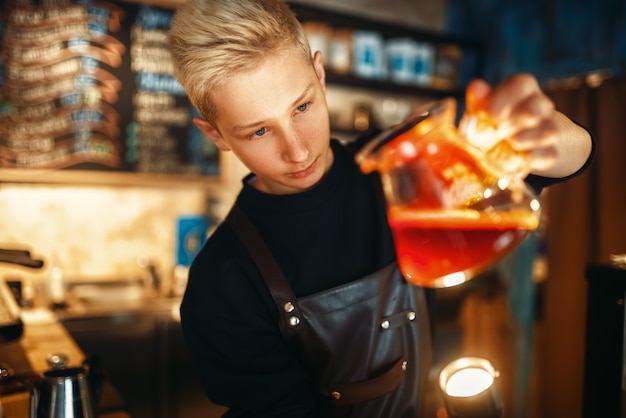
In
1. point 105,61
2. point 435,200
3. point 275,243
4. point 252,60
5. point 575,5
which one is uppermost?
point 575,5

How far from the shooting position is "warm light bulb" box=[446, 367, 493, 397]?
100 cm

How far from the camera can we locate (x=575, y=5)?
3.41 meters

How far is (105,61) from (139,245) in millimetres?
1006

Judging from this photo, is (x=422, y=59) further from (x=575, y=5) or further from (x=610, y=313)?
(x=610, y=313)

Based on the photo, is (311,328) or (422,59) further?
(422,59)

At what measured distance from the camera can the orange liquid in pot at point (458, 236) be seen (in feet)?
2.32

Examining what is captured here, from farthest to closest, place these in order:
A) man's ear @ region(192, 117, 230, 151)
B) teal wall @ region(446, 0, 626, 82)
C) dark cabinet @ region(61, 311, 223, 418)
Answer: teal wall @ region(446, 0, 626, 82), dark cabinet @ region(61, 311, 223, 418), man's ear @ region(192, 117, 230, 151)

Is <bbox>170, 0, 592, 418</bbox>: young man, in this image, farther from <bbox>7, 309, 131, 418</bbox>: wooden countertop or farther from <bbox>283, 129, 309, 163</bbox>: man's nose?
<bbox>7, 309, 131, 418</bbox>: wooden countertop

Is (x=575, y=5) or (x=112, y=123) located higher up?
(x=575, y=5)

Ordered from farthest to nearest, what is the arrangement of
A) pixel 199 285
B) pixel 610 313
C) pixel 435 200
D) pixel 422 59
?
pixel 422 59 → pixel 199 285 → pixel 610 313 → pixel 435 200

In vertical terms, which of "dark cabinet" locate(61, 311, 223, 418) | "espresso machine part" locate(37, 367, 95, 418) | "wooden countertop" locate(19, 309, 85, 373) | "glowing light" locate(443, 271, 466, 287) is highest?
"glowing light" locate(443, 271, 466, 287)

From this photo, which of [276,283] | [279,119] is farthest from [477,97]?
[276,283]

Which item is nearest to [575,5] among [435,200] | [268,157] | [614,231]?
[614,231]

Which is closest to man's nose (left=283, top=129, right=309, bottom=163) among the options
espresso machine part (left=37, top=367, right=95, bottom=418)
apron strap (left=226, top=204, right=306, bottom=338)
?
apron strap (left=226, top=204, right=306, bottom=338)
